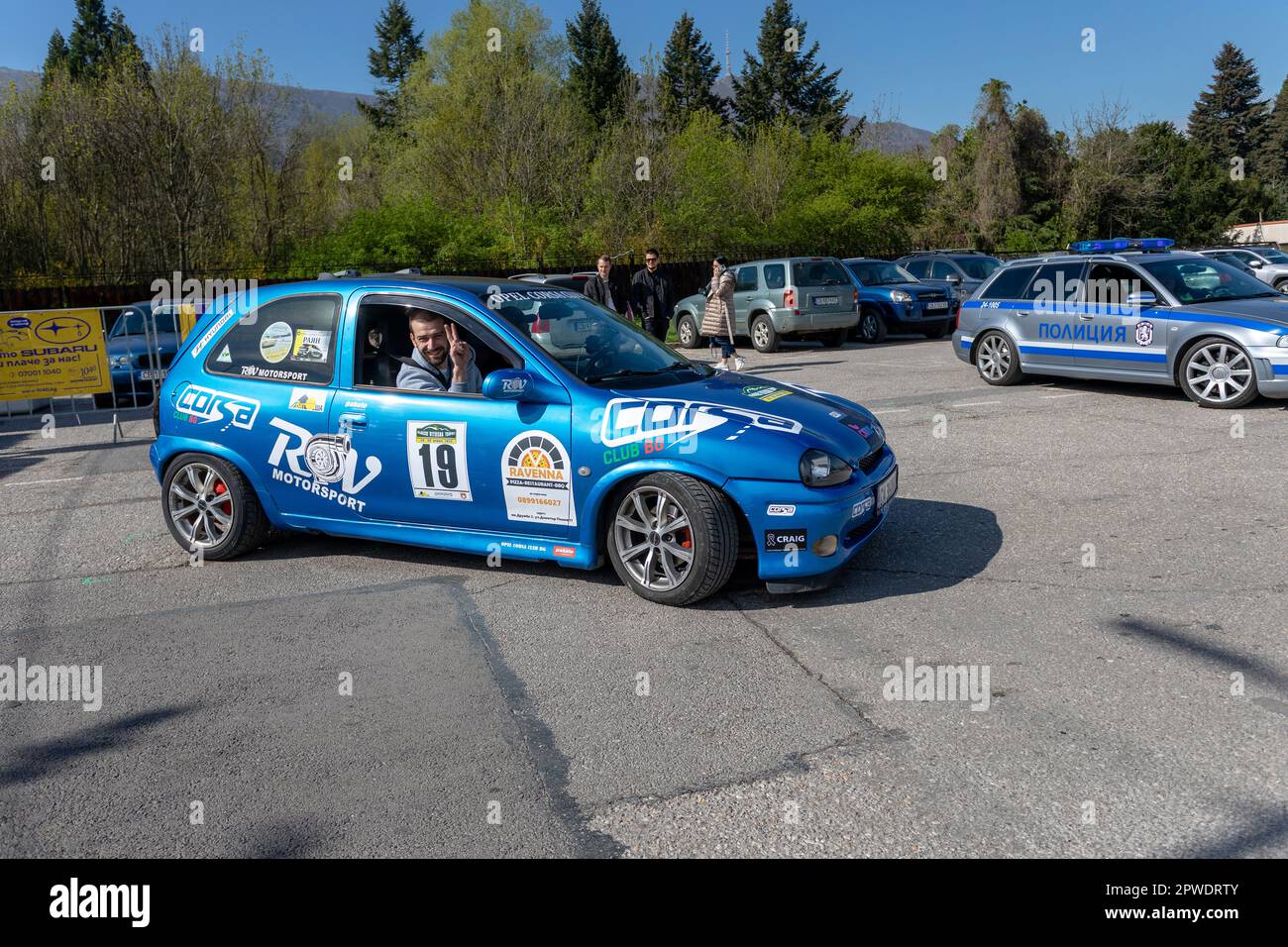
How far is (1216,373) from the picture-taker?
10.5 m

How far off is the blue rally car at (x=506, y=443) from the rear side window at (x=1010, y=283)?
7.54 m

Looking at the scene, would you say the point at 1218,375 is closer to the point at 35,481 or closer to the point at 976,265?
the point at 35,481

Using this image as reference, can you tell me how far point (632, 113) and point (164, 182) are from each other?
51.0 ft

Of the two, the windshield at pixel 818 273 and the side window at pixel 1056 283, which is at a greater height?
the windshield at pixel 818 273

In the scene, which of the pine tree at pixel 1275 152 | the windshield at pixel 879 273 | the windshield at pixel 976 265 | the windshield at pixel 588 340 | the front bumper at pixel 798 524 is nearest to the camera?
the front bumper at pixel 798 524

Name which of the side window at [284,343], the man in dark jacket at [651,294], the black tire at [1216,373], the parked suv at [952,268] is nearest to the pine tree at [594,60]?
the parked suv at [952,268]

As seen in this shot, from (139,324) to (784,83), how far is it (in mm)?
52772

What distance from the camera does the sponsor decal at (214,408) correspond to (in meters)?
6.38

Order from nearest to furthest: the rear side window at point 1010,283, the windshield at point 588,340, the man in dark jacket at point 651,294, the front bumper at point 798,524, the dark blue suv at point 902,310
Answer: the front bumper at point 798,524, the windshield at point 588,340, the rear side window at point 1010,283, the man in dark jacket at point 651,294, the dark blue suv at point 902,310

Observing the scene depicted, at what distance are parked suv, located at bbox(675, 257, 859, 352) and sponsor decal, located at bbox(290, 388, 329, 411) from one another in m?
14.0

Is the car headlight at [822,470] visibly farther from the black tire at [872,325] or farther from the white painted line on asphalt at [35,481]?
the black tire at [872,325]

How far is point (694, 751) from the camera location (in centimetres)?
385

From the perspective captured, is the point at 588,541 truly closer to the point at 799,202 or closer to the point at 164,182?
the point at 164,182

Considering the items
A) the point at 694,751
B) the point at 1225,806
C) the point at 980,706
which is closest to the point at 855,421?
the point at 980,706
